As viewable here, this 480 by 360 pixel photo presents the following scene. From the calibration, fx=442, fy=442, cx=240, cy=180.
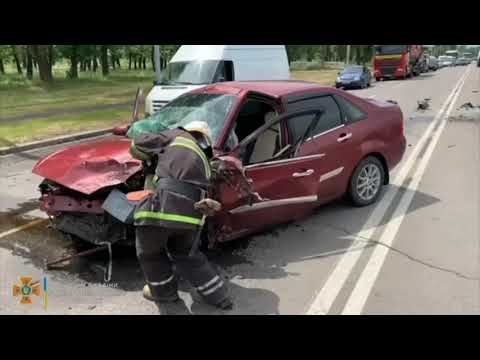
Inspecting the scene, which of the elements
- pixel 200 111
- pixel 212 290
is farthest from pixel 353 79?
pixel 212 290

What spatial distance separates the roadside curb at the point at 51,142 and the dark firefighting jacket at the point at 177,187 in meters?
7.32

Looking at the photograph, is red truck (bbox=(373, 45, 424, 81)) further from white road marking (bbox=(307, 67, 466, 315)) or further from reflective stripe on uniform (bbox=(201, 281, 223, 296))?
reflective stripe on uniform (bbox=(201, 281, 223, 296))

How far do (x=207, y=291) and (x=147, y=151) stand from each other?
1.17 metres

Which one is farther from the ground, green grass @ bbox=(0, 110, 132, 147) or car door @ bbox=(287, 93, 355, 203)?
car door @ bbox=(287, 93, 355, 203)

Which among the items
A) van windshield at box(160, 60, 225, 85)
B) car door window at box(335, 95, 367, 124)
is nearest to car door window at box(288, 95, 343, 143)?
car door window at box(335, 95, 367, 124)

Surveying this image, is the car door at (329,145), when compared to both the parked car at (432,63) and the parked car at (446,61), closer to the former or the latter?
→ the parked car at (432,63)

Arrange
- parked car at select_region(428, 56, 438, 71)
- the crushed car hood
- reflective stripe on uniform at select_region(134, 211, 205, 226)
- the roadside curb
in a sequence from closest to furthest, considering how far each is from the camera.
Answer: reflective stripe on uniform at select_region(134, 211, 205, 226), the crushed car hood, the roadside curb, parked car at select_region(428, 56, 438, 71)

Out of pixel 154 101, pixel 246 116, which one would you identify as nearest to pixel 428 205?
pixel 246 116

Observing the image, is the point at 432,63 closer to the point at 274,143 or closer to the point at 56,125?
the point at 56,125

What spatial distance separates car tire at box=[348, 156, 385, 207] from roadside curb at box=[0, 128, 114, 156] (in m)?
7.30

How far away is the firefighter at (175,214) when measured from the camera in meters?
3.21

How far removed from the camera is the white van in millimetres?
11172

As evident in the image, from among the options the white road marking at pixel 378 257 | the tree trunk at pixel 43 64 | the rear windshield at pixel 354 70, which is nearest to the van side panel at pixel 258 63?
the white road marking at pixel 378 257
